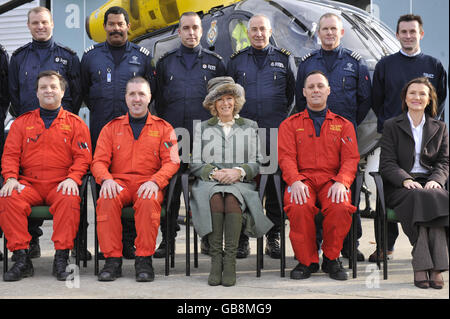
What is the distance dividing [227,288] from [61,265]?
1.08 m

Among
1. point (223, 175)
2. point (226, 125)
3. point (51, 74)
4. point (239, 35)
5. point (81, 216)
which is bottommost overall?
point (81, 216)

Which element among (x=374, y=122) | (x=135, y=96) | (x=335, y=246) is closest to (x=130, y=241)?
(x=135, y=96)

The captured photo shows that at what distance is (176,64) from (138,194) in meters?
1.25

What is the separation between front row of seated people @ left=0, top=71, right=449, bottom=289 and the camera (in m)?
3.70

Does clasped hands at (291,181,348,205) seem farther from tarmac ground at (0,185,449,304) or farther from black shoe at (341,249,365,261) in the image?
black shoe at (341,249,365,261)

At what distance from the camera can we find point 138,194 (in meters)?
3.73

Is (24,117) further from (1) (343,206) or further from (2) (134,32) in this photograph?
(2) (134,32)

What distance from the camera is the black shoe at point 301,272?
3758 millimetres

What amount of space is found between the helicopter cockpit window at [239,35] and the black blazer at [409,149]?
238cm

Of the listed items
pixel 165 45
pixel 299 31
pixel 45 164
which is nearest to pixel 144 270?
pixel 45 164

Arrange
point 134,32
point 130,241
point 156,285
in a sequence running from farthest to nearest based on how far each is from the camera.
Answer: point 134,32
point 130,241
point 156,285

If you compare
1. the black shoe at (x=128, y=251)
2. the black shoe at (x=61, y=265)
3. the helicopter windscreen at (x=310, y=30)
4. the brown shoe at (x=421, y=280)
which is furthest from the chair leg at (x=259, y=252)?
the helicopter windscreen at (x=310, y=30)

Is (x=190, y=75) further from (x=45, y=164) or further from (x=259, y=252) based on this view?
(x=259, y=252)

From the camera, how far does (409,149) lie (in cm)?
390
